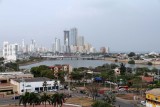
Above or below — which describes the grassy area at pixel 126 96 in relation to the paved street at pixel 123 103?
above

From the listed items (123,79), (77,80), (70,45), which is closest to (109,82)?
(123,79)

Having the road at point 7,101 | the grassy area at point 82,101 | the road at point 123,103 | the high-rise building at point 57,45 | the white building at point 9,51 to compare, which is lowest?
the road at point 7,101

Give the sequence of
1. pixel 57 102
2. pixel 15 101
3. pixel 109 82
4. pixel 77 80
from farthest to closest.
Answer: pixel 77 80 < pixel 109 82 < pixel 15 101 < pixel 57 102

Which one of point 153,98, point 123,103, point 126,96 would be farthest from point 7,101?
point 153,98

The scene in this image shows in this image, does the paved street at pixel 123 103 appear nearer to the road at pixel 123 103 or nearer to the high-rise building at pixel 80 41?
the road at pixel 123 103

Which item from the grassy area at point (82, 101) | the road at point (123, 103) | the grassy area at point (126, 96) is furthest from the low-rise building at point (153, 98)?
the grassy area at point (126, 96)

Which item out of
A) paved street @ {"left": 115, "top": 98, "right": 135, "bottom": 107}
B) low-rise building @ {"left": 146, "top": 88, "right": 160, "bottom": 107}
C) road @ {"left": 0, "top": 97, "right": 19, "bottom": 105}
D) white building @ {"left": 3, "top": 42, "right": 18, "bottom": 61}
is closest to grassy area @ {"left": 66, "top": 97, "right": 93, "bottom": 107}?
paved street @ {"left": 115, "top": 98, "right": 135, "bottom": 107}

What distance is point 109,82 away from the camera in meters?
26.5

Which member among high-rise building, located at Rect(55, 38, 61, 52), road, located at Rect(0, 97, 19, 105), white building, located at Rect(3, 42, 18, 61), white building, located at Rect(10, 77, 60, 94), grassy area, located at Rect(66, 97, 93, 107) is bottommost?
road, located at Rect(0, 97, 19, 105)

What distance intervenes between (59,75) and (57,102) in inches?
512

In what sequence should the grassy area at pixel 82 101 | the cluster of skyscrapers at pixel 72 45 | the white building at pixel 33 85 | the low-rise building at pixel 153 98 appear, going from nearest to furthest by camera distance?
1. the low-rise building at pixel 153 98
2. the grassy area at pixel 82 101
3. the white building at pixel 33 85
4. the cluster of skyscrapers at pixel 72 45

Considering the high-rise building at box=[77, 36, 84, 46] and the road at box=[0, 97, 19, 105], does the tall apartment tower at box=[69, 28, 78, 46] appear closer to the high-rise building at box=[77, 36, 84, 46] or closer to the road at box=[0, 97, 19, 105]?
the high-rise building at box=[77, 36, 84, 46]

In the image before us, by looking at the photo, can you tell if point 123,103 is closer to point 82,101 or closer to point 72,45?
point 82,101

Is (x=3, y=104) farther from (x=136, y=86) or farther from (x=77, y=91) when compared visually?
(x=136, y=86)
